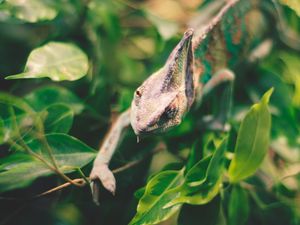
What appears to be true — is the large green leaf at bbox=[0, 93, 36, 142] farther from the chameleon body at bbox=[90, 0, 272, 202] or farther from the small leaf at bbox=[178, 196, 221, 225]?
the small leaf at bbox=[178, 196, 221, 225]

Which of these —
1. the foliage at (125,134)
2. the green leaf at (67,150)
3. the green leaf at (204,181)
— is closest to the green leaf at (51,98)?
the foliage at (125,134)

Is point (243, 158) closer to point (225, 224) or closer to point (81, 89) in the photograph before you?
point (225, 224)

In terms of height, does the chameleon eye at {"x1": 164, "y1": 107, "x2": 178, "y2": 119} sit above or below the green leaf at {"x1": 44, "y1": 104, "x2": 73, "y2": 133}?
below

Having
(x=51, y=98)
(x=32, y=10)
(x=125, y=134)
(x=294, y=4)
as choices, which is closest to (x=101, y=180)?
(x=125, y=134)

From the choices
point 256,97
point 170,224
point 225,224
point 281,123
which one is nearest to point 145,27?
point 256,97

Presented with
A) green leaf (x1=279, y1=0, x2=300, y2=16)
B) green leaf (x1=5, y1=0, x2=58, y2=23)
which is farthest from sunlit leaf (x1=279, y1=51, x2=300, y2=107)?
green leaf (x1=5, y1=0, x2=58, y2=23)

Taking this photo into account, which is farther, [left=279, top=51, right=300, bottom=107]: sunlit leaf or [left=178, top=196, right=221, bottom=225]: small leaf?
[left=279, top=51, right=300, bottom=107]: sunlit leaf

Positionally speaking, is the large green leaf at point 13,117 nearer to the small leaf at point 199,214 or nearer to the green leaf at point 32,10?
the green leaf at point 32,10

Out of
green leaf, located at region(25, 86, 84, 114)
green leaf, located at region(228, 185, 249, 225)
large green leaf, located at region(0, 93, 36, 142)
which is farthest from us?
green leaf, located at region(25, 86, 84, 114)
